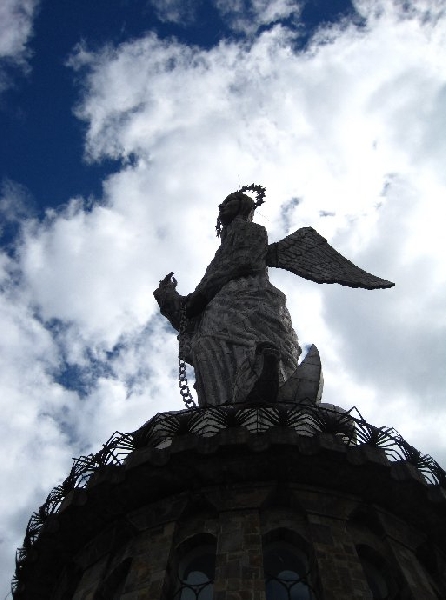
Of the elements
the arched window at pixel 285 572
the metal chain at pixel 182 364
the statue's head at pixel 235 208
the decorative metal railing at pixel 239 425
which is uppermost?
the statue's head at pixel 235 208

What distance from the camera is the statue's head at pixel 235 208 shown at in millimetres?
22156

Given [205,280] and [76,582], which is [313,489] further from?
[205,280]

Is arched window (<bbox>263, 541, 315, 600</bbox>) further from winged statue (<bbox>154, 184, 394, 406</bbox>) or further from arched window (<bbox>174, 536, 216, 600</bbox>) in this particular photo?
winged statue (<bbox>154, 184, 394, 406</bbox>)

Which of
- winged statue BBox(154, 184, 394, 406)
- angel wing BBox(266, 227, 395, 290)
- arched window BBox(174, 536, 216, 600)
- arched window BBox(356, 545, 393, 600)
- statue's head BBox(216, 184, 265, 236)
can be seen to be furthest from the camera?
statue's head BBox(216, 184, 265, 236)

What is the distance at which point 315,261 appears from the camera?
21.4 meters

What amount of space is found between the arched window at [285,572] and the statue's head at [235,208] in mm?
12552

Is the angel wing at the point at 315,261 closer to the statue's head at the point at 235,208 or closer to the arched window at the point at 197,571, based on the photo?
the statue's head at the point at 235,208

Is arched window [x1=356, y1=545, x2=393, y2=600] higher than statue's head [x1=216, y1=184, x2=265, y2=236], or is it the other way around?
statue's head [x1=216, y1=184, x2=265, y2=236]

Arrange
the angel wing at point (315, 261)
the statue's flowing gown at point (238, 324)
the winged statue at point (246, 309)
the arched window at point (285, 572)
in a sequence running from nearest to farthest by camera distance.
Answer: the arched window at point (285, 572)
the winged statue at point (246, 309)
the statue's flowing gown at point (238, 324)
the angel wing at point (315, 261)

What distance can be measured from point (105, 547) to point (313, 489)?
145 inches

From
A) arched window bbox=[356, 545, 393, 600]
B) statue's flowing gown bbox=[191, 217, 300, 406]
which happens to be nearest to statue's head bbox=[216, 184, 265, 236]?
statue's flowing gown bbox=[191, 217, 300, 406]

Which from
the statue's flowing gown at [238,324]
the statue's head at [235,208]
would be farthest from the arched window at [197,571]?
the statue's head at [235,208]

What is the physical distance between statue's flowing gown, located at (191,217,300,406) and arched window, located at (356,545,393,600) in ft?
12.1

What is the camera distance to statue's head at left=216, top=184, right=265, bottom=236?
872 inches
